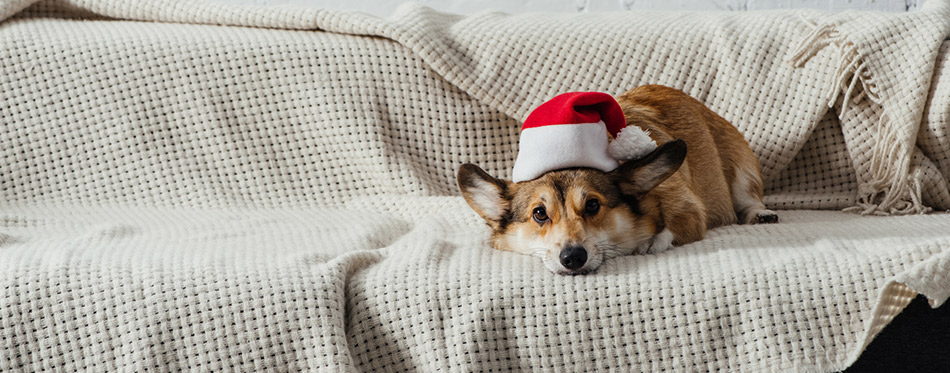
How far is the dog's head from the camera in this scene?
5.19 ft

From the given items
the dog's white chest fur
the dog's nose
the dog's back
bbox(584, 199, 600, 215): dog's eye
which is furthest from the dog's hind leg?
the dog's nose

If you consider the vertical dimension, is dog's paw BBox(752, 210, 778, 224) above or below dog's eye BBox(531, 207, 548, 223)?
below

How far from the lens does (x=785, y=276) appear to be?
57.4 inches

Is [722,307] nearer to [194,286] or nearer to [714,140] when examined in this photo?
[714,140]

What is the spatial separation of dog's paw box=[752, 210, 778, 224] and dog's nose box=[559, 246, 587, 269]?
0.74 metres

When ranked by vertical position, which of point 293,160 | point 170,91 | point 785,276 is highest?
point 785,276

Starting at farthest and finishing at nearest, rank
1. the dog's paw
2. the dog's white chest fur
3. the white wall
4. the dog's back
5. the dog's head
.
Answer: the white wall
the dog's paw
the dog's back
the dog's white chest fur
the dog's head

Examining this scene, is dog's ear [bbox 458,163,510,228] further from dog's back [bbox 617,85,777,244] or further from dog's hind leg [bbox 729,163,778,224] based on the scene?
dog's hind leg [bbox 729,163,778,224]

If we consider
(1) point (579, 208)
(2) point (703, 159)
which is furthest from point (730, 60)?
(1) point (579, 208)

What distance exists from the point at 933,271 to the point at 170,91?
1932 millimetres

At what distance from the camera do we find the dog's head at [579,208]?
158cm

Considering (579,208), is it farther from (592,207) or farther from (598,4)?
(598,4)

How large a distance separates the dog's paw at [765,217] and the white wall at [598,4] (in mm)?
989

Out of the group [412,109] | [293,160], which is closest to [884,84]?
[412,109]
